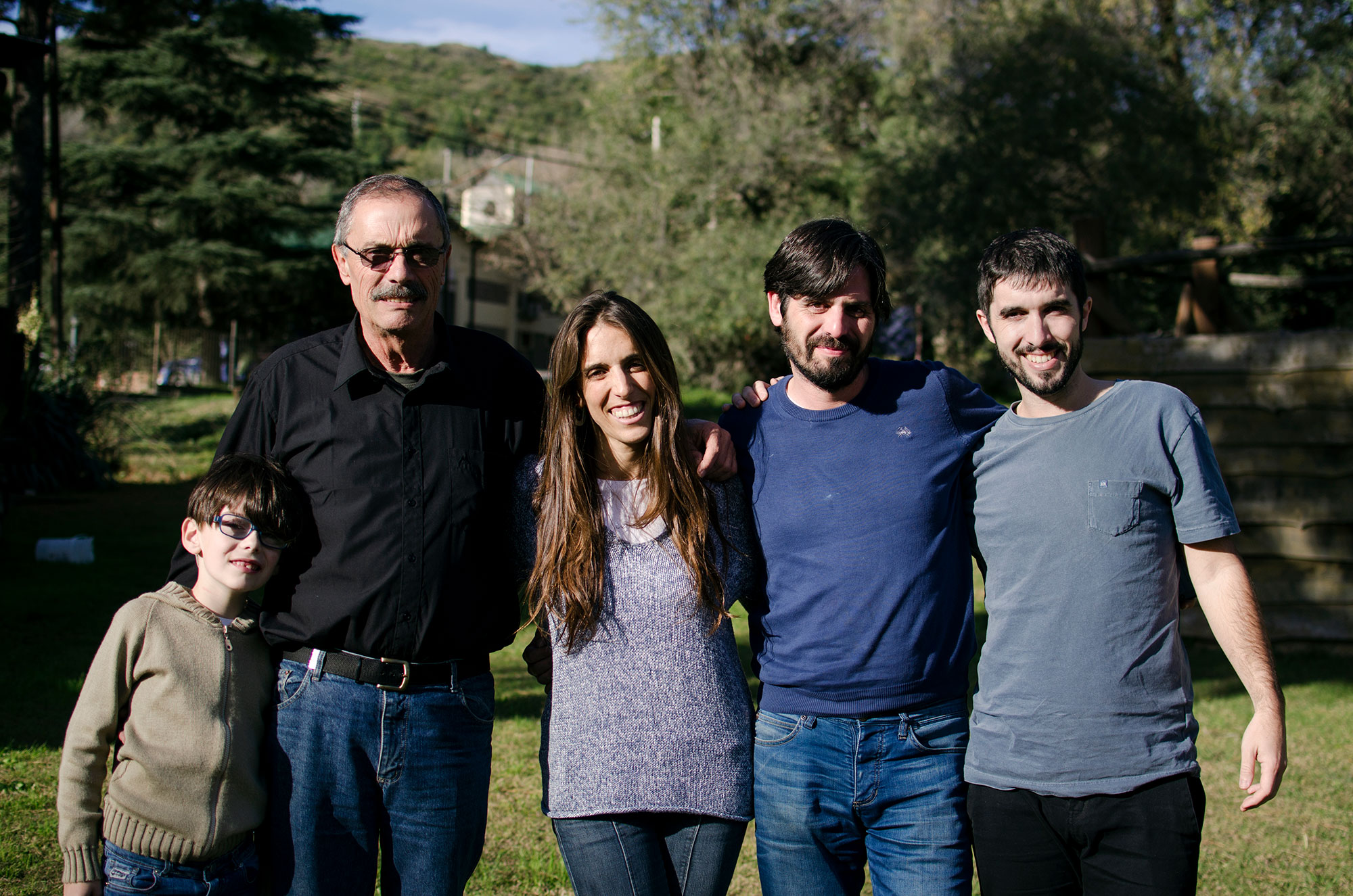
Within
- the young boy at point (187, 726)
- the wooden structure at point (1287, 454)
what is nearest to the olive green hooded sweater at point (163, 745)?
the young boy at point (187, 726)

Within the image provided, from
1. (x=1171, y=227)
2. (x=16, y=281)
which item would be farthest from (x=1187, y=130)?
(x=16, y=281)

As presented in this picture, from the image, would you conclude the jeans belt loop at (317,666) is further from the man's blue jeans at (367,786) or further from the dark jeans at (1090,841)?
the dark jeans at (1090,841)

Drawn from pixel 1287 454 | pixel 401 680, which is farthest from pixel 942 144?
pixel 401 680

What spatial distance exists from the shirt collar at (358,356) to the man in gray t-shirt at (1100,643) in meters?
1.39

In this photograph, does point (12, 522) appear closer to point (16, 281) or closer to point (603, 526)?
point (16, 281)

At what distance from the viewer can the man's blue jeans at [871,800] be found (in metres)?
2.36

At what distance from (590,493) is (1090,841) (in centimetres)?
132

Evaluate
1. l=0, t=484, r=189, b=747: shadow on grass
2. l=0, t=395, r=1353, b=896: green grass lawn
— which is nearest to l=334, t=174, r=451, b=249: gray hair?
l=0, t=395, r=1353, b=896: green grass lawn

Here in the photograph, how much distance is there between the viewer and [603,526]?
Answer: 7.92 ft

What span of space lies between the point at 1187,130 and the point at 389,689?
63.4 ft

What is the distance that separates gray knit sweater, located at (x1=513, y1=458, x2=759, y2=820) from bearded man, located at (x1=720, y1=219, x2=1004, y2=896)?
5.9 inches

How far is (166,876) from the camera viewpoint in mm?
2346

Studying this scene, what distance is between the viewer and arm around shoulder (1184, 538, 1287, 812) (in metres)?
2.19

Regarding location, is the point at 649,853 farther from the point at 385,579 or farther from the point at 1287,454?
the point at 1287,454
